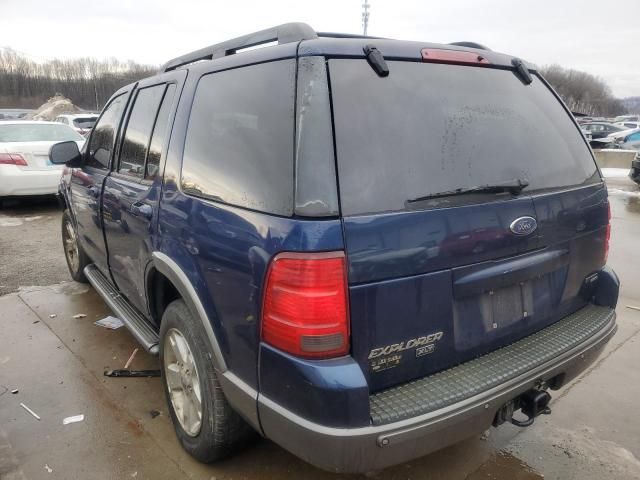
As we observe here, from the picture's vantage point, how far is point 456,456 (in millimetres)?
2621

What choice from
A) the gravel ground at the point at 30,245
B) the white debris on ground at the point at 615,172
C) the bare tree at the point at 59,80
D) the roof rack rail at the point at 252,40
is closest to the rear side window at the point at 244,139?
the roof rack rail at the point at 252,40

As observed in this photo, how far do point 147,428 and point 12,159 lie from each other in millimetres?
7094

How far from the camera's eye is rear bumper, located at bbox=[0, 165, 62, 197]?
8.12 metres

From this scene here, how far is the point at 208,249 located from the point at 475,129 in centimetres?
125

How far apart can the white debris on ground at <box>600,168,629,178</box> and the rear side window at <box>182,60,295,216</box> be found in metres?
15.3

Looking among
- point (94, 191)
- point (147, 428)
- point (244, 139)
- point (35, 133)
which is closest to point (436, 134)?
point (244, 139)

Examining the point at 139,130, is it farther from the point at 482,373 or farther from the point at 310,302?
the point at 482,373

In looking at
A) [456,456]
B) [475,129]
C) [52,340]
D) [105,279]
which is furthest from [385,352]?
[52,340]

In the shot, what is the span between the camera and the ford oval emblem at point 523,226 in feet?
6.75

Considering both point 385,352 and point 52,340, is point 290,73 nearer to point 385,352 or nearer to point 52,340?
point 385,352

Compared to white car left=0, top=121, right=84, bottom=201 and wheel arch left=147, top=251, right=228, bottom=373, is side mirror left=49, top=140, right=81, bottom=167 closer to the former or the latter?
wheel arch left=147, top=251, right=228, bottom=373

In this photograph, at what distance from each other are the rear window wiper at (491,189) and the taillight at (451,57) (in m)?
0.57

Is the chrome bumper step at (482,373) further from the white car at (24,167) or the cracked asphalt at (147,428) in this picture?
the white car at (24,167)

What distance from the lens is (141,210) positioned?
8.80 ft
